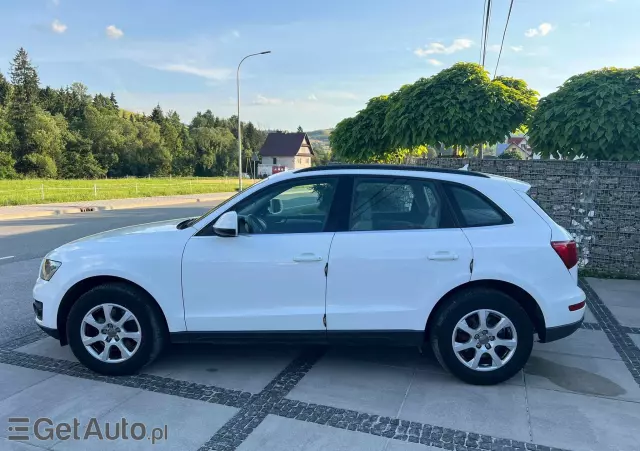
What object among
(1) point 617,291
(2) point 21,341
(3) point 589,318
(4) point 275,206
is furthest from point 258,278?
(1) point 617,291

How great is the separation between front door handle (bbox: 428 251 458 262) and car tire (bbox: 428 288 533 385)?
30 cm

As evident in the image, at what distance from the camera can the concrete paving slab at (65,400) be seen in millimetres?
3219

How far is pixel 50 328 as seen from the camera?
375 cm

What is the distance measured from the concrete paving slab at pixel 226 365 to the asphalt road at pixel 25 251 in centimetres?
188

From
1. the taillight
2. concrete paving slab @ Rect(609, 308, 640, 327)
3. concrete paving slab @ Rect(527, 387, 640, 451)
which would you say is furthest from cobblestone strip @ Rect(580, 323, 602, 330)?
the taillight

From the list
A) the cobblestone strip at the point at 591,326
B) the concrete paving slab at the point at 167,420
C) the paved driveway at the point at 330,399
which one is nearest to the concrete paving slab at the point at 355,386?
the paved driveway at the point at 330,399

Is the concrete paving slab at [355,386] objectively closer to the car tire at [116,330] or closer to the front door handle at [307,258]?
the front door handle at [307,258]

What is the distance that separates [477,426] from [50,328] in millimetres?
3359

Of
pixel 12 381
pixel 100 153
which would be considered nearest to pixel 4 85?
pixel 100 153

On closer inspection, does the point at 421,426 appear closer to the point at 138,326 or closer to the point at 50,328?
the point at 138,326

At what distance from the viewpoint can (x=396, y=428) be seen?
3.05 meters

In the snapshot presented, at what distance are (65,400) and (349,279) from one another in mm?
2295

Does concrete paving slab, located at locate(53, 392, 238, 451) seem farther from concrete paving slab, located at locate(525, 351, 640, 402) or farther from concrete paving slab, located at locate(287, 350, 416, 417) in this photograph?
concrete paving slab, located at locate(525, 351, 640, 402)

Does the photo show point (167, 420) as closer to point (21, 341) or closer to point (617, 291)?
point (21, 341)
